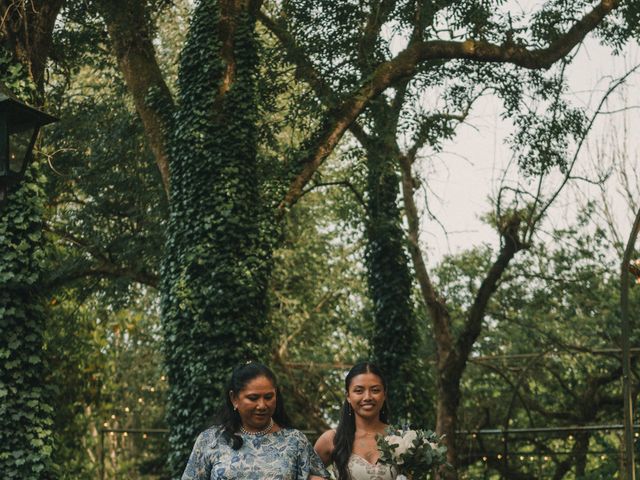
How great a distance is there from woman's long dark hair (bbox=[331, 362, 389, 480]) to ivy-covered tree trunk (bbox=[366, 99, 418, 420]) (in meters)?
11.4

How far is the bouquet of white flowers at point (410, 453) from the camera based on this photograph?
17.1 feet

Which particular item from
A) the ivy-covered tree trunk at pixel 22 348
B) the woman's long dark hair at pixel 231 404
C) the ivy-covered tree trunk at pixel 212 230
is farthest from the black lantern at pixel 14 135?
the ivy-covered tree trunk at pixel 212 230

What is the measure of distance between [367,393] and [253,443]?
655mm

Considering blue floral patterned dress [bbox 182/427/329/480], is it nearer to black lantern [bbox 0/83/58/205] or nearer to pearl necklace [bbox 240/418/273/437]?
pearl necklace [bbox 240/418/273/437]

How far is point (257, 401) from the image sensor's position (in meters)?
4.89

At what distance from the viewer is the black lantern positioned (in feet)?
19.2

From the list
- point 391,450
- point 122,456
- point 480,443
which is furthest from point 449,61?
point 122,456

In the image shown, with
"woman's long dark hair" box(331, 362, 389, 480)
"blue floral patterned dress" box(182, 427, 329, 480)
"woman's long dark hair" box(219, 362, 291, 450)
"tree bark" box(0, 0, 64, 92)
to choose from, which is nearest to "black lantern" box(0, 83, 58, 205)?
"woman's long dark hair" box(219, 362, 291, 450)

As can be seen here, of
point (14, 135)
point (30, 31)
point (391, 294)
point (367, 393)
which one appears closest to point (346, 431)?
point (367, 393)

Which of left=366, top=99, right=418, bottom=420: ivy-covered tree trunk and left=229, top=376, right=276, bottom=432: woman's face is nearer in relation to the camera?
left=229, top=376, right=276, bottom=432: woman's face

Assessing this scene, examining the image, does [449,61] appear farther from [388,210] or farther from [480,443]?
[480,443]

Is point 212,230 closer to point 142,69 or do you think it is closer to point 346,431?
point 142,69

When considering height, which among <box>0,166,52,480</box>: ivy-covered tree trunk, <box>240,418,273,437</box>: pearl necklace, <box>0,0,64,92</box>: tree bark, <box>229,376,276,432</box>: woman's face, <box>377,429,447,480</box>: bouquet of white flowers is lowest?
<box>377,429,447,480</box>: bouquet of white flowers

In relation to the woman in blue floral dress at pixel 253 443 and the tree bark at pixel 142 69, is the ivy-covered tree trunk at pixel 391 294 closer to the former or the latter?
the tree bark at pixel 142 69
